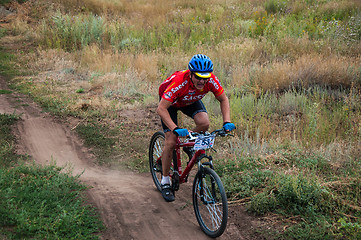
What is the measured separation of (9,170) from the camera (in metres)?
5.18

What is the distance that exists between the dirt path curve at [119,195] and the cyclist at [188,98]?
0.35 meters

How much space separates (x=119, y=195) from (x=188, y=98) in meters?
1.86

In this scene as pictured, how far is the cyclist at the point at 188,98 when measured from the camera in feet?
13.4

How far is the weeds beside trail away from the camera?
464 cm

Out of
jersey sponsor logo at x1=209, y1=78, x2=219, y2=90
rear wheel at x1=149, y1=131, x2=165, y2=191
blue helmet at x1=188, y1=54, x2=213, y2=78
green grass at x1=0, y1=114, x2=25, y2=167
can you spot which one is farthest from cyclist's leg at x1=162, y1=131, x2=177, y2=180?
green grass at x1=0, y1=114, x2=25, y2=167

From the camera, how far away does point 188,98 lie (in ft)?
14.9

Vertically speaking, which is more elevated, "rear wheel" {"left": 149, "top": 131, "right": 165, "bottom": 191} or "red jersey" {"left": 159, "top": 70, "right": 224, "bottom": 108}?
"red jersey" {"left": 159, "top": 70, "right": 224, "bottom": 108}

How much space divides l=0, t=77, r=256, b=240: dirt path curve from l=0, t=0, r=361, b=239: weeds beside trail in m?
0.45

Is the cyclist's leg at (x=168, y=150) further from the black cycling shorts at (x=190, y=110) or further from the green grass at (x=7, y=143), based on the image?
the green grass at (x=7, y=143)

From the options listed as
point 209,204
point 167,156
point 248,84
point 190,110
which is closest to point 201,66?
point 190,110

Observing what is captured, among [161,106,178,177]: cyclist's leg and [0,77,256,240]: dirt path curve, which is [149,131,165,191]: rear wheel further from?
[161,106,178,177]: cyclist's leg

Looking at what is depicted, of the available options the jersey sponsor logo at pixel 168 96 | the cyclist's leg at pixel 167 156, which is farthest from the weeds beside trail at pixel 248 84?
the jersey sponsor logo at pixel 168 96

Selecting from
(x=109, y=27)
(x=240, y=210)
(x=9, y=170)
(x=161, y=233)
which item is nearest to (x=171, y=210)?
(x=161, y=233)

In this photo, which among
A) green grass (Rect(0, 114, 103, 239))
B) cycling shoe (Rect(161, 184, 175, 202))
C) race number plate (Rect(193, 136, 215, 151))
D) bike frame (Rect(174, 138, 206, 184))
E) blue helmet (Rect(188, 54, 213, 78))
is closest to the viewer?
green grass (Rect(0, 114, 103, 239))
